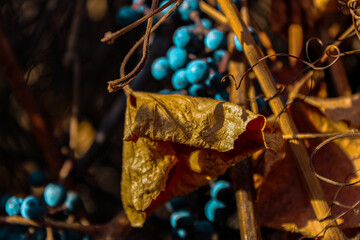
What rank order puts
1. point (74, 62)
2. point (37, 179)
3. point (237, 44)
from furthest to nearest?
point (74, 62)
point (37, 179)
point (237, 44)

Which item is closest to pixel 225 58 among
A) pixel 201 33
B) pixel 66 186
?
pixel 201 33

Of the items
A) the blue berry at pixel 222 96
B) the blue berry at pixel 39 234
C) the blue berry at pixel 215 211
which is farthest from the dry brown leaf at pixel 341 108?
the blue berry at pixel 39 234

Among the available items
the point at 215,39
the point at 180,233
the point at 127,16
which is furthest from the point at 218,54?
the point at 180,233

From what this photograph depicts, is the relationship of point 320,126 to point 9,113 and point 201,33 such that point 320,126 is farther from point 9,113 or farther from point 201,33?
point 9,113

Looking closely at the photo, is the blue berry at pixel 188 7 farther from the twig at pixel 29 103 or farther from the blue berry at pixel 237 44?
the twig at pixel 29 103

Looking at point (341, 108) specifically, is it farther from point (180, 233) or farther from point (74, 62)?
point (74, 62)
